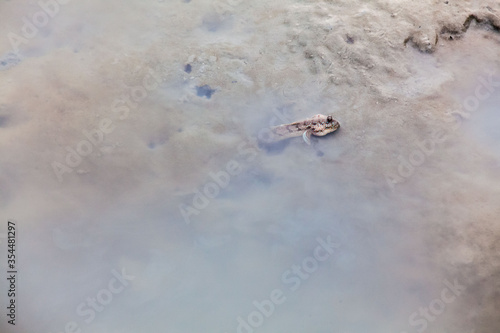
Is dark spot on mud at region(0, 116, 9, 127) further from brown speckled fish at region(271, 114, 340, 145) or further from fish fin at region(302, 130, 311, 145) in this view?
fish fin at region(302, 130, 311, 145)

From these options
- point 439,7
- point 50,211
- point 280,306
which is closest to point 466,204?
point 280,306

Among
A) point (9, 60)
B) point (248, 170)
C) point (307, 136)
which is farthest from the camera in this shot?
point (9, 60)

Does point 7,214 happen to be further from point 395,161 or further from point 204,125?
point 395,161

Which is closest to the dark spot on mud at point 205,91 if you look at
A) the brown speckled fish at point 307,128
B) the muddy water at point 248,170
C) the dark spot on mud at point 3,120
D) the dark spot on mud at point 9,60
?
the muddy water at point 248,170

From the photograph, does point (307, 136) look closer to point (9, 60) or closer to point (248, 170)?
point (248, 170)

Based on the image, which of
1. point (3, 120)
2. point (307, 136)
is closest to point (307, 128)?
A: point (307, 136)

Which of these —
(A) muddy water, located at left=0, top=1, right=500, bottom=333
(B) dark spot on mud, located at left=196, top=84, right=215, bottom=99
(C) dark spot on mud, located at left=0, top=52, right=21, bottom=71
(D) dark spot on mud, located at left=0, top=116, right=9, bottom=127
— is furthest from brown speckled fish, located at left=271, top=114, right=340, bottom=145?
(C) dark spot on mud, located at left=0, top=52, right=21, bottom=71
